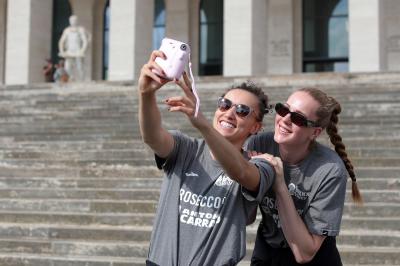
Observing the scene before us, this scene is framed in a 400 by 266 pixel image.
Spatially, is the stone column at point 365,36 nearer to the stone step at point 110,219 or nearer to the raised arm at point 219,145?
the stone step at point 110,219

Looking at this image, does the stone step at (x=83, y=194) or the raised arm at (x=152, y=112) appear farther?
the stone step at (x=83, y=194)

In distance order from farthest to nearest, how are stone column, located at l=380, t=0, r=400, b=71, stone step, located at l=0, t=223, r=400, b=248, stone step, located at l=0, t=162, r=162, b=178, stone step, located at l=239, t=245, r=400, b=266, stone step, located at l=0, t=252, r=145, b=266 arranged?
stone column, located at l=380, t=0, r=400, b=71, stone step, located at l=0, t=162, r=162, b=178, stone step, located at l=0, t=223, r=400, b=248, stone step, located at l=0, t=252, r=145, b=266, stone step, located at l=239, t=245, r=400, b=266

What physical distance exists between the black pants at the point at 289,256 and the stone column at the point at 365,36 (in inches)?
604

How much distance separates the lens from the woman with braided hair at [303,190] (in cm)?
240

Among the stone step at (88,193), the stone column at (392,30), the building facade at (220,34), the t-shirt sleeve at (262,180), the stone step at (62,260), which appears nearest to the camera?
the t-shirt sleeve at (262,180)

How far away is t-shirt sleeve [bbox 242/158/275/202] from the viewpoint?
234 centimetres

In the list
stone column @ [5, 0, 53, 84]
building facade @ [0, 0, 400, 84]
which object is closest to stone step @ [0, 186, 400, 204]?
building facade @ [0, 0, 400, 84]

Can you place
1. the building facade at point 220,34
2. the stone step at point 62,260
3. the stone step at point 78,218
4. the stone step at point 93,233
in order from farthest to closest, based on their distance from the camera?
the building facade at point 220,34
the stone step at point 78,218
the stone step at point 93,233
the stone step at point 62,260

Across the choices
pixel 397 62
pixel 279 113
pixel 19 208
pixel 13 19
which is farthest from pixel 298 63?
pixel 279 113

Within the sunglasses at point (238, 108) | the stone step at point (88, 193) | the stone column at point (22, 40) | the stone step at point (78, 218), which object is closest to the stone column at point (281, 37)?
the stone column at point (22, 40)

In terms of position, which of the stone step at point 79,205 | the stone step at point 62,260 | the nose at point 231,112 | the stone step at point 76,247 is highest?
the nose at point 231,112

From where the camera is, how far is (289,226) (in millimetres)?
2383

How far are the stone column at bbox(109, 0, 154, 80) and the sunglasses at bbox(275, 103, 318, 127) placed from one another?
1690 centimetres

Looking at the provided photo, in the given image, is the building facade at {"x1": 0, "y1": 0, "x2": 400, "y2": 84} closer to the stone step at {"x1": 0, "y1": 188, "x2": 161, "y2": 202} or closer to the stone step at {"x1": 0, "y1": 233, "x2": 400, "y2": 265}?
the stone step at {"x1": 0, "y1": 188, "x2": 161, "y2": 202}
